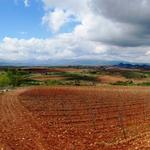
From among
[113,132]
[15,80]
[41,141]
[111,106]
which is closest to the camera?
[41,141]

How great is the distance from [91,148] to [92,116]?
10.6 metres

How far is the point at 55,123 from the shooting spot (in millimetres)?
27531

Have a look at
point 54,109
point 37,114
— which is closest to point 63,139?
point 37,114

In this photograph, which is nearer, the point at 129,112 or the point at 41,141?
the point at 41,141

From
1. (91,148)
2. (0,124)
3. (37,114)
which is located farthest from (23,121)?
(91,148)

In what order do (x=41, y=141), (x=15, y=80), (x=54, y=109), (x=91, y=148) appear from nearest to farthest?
(x=91, y=148), (x=41, y=141), (x=54, y=109), (x=15, y=80)

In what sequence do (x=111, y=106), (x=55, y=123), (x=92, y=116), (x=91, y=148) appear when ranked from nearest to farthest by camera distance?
(x=91, y=148), (x=55, y=123), (x=92, y=116), (x=111, y=106)

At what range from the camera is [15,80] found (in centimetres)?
8544

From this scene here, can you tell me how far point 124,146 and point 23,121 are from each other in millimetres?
10282

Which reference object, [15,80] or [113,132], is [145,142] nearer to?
[113,132]

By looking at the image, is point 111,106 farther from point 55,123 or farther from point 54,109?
point 55,123

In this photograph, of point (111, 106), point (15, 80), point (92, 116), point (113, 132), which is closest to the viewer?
point (113, 132)

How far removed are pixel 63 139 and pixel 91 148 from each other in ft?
8.50

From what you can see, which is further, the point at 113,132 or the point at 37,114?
the point at 37,114
